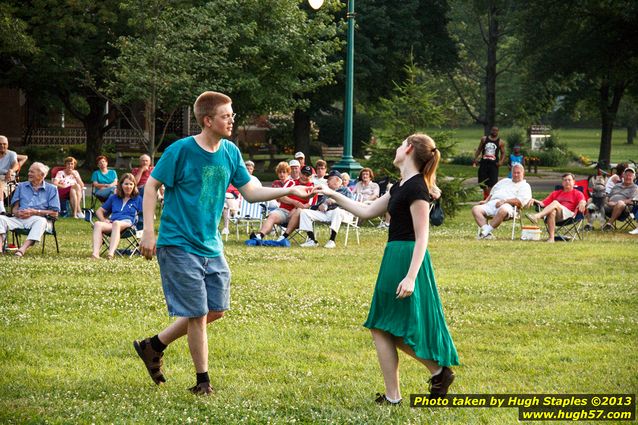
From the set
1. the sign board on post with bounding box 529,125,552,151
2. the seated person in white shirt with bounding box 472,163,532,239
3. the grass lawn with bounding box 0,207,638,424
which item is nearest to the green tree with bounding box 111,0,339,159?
the seated person in white shirt with bounding box 472,163,532,239

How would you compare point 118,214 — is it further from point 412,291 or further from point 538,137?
point 538,137

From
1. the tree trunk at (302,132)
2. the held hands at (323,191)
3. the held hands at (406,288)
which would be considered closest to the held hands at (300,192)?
the held hands at (323,191)

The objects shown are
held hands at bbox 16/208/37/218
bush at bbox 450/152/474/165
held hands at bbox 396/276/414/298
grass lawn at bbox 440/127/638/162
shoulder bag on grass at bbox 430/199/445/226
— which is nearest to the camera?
held hands at bbox 396/276/414/298

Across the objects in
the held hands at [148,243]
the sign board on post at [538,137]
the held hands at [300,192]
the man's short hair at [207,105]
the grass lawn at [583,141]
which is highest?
the man's short hair at [207,105]

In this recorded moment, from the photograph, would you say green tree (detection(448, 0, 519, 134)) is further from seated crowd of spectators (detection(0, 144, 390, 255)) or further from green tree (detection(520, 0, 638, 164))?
seated crowd of spectators (detection(0, 144, 390, 255))

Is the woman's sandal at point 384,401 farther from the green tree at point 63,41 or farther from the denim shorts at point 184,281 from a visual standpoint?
the green tree at point 63,41

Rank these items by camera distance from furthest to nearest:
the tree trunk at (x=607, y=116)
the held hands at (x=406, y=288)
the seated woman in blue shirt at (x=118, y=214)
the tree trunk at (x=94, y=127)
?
the tree trunk at (x=607, y=116)
the tree trunk at (x=94, y=127)
the seated woman in blue shirt at (x=118, y=214)
the held hands at (x=406, y=288)

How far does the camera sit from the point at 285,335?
9.17 meters

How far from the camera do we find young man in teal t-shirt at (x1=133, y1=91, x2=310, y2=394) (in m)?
6.81

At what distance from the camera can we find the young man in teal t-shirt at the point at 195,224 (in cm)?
681

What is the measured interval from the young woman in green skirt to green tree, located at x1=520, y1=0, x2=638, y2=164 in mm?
30008

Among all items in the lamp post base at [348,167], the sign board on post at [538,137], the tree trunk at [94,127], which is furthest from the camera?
the sign board on post at [538,137]

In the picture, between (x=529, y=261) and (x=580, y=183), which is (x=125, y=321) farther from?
(x=580, y=183)

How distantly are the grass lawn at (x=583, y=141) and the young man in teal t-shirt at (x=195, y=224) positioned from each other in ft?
165
